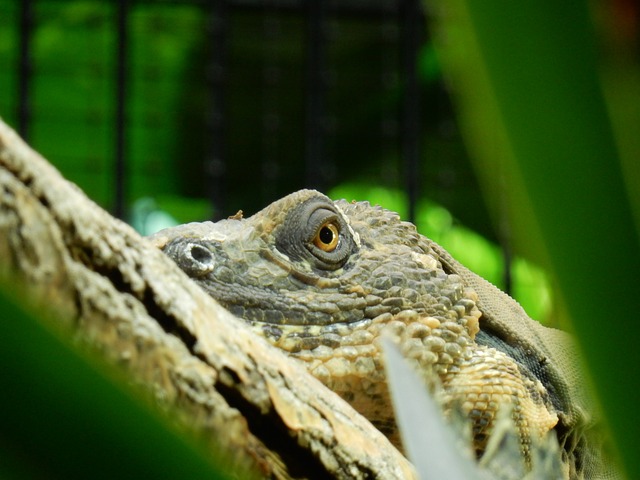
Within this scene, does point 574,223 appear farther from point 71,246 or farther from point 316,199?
point 316,199

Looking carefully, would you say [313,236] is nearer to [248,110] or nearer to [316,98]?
[316,98]

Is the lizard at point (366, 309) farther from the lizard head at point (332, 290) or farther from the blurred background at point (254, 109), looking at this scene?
the blurred background at point (254, 109)

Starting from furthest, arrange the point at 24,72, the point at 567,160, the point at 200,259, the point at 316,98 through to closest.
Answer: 1. the point at 316,98
2. the point at 24,72
3. the point at 200,259
4. the point at 567,160

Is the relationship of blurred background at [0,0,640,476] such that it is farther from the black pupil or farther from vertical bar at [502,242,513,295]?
the black pupil

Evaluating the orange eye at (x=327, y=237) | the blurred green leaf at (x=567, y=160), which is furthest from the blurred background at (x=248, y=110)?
the blurred green leaf at (x=567, y=160)

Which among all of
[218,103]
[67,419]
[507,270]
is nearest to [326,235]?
[67,419]

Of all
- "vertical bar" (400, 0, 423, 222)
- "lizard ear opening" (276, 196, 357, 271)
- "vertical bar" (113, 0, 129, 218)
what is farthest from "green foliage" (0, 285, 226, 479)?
"vertical bar" (400, 0, 423, 222)
